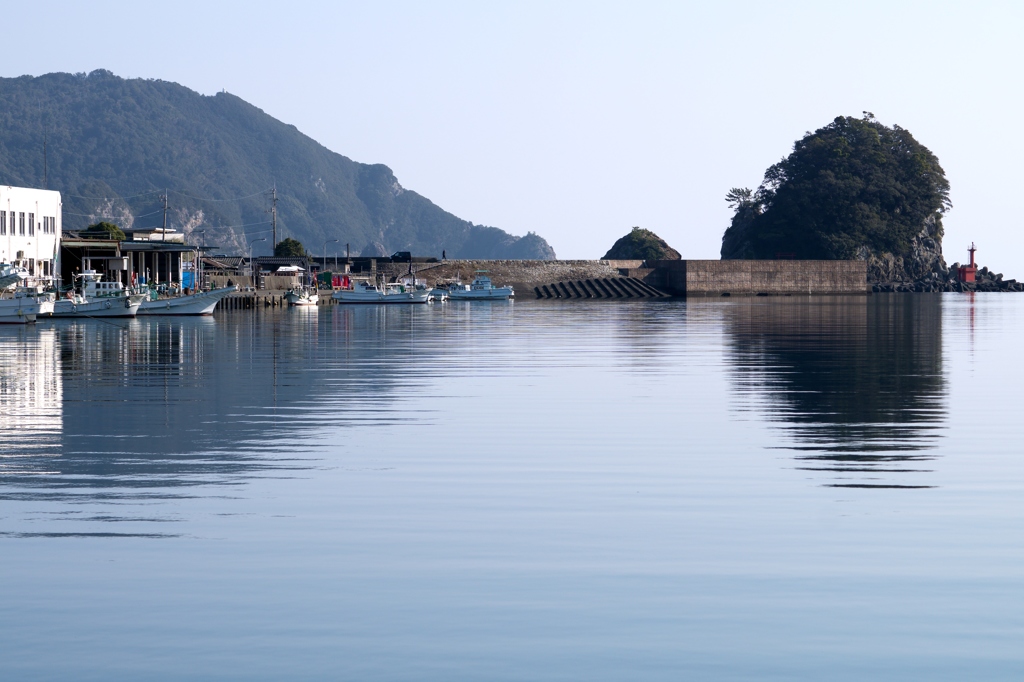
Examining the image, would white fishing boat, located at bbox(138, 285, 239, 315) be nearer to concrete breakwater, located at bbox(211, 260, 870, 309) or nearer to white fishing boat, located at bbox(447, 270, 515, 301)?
white fishing boat, located at bbox(447, 270, 515, 301)

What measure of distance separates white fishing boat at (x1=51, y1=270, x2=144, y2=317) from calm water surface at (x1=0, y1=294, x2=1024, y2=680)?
41.7 m

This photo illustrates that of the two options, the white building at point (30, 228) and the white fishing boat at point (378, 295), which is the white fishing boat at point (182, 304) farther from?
the white fishing boat at point (378, 295)

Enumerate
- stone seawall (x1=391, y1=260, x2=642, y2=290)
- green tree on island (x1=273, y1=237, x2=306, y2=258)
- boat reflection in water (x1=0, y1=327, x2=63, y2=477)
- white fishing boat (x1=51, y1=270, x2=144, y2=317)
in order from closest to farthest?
boat reflection in water (x1=0, y1=327, x2=63, y2=477) < white fishing boat (x1=51, y1=270, x2=144, y2=317) < stone seawall (x1=391, y1=260, x2=642, y2=290) < green tree on island (x1=273, y1=237, x2=306, y2=258)

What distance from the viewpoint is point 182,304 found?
71.8 metres

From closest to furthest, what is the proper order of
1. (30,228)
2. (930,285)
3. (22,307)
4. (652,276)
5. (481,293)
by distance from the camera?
1. (22,307)
2. (30,228)
3. (481,293)
4. (652,276)
5. (930,285)

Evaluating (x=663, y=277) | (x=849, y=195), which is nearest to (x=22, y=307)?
(x=663, y=277)

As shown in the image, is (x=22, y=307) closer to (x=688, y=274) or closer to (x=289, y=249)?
(x=688, y=274)

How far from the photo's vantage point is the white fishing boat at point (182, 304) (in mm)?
70625

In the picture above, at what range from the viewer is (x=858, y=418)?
66.1 feet

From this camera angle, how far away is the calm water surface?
7703 mm

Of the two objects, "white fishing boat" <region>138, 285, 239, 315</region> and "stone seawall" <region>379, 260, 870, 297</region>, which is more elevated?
"stone seawall" <region>379, 260, 870, 297</region>

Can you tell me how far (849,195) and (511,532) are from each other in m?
175

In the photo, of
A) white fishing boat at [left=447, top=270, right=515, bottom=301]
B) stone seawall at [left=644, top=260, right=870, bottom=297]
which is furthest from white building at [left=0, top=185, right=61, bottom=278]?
stone seawall at [left=644, top=260, right=870, bottom=297]

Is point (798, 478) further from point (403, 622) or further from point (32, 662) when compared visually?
point (32, 662)
